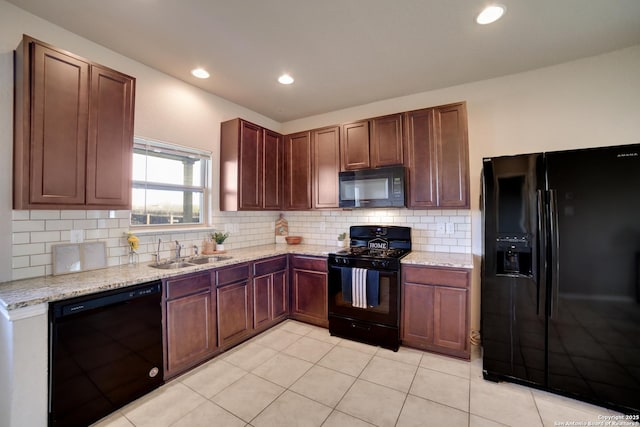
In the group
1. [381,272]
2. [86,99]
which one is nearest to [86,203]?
[86,99]

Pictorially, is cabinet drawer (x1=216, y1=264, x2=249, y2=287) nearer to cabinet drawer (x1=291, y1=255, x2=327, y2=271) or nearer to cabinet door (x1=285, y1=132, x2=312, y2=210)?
cabinet drawer (x1=291, y1=255, x2=327, y2=271)

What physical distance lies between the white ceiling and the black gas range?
193 cm

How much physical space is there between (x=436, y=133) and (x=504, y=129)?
714 mm

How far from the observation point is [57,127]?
1.86 m

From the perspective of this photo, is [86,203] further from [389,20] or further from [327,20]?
[389,20]

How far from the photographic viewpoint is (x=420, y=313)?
2.68 metres

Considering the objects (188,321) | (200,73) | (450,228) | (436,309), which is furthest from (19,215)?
(450,228)

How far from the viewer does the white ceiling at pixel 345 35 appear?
189 cm

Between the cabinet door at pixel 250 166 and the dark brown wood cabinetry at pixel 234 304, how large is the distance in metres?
0.88

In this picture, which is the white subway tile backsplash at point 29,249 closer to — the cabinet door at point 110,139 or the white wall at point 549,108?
the cabinet door at point 110,139

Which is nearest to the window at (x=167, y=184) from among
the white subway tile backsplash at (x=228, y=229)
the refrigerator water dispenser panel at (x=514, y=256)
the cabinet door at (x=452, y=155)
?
the white subway tile backsplash at (x=228, y=229)

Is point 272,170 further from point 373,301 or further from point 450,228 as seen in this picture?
point 450,228

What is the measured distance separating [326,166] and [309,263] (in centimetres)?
129

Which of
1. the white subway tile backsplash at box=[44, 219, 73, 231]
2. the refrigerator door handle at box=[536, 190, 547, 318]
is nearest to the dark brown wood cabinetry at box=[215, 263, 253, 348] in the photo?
the white subway tile backsplash at box=[44, 219, 73, 231]
